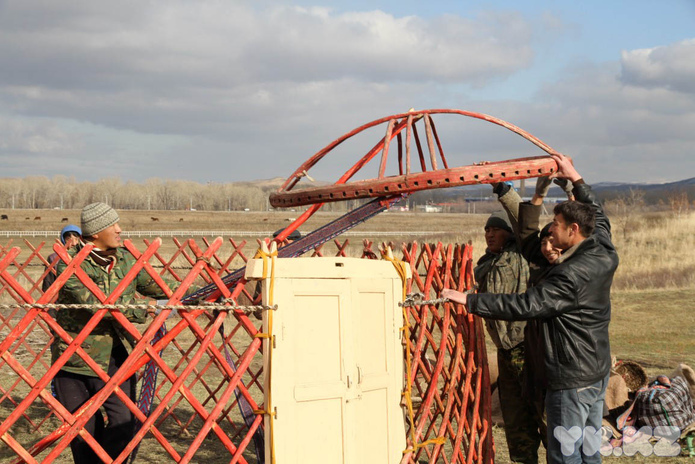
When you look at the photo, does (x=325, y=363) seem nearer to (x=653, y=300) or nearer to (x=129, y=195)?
(x=653, y=300)

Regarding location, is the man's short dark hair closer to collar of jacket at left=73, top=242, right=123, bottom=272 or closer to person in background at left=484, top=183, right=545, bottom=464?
person in background at left=484, top=183, right=545, bottom=464

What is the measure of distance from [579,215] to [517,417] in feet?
5.16

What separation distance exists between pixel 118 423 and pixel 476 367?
219 cm

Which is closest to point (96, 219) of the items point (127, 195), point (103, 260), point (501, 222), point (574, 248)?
point (103, 260)

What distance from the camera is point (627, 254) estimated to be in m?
19.2

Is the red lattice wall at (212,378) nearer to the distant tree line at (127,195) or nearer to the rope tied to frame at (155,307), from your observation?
the rope tied to frame at (155,307)

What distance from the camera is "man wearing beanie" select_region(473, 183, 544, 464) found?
3982mm

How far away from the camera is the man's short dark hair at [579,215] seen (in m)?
3.13

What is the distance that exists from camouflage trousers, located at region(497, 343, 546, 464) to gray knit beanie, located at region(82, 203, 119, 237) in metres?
2.47

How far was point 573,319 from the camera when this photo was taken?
→ 3115mm

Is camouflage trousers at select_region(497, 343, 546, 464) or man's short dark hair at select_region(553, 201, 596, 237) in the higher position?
man's short dark hair at select_region(553, 201, 596, 237)

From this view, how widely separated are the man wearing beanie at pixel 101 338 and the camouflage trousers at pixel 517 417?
85.2 inches

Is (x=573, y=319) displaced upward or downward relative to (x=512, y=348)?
upward

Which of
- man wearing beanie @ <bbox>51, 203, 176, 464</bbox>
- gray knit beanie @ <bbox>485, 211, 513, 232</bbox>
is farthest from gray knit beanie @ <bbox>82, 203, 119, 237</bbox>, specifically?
gray knit beanie @ <bbox>485, 211, 513, 232</bbox>
